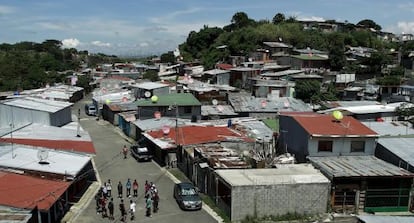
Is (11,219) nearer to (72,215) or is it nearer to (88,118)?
(72,215)

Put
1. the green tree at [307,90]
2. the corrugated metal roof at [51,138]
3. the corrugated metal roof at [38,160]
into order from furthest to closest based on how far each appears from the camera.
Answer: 1. the green tree at [307,90]
2. the corrugated metal roof at [51,138]
3. the corrugated metal roof at [38,160]

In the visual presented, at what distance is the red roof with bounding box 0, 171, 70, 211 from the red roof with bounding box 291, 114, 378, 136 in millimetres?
13710

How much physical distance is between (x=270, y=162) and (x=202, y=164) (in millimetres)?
3928

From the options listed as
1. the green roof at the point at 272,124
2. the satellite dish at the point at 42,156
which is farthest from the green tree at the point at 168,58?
the satellite dish at the point at 42,156

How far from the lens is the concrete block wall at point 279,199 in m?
20.1

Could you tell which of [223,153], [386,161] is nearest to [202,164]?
[223,153]

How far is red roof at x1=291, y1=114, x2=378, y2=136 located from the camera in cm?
2486

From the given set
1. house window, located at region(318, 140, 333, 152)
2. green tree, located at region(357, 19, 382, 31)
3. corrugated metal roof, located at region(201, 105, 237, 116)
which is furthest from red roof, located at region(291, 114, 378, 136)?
green tree, located at region(357, 19, 382, 31)

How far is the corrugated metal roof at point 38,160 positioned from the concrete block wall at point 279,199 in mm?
8033

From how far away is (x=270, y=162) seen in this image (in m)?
25.0

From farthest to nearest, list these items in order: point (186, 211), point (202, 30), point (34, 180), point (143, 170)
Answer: point (202, 30)
point (143, 170)
point (186, 211)
point (34, 180)

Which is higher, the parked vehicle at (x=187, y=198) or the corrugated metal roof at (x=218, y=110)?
the corrugated metal roof at (x=218, y=110)

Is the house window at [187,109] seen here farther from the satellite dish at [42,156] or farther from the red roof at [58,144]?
the satellite dish at [42,156]

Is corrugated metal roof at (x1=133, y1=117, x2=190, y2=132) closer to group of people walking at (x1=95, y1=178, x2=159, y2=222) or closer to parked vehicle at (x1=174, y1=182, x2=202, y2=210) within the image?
group of people walking at (x1=95, y1=178, x2=159, y2=222)
